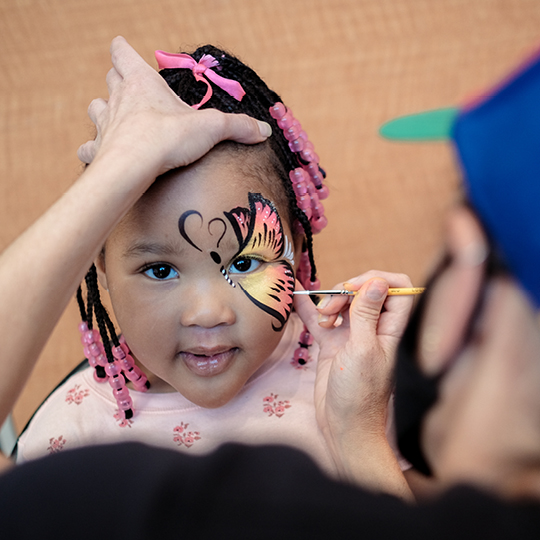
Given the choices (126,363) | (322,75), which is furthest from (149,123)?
(322,75)

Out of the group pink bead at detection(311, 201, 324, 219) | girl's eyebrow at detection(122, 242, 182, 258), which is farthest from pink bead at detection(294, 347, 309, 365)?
girl's eyebrow at detection(122, 242, 182, 258)

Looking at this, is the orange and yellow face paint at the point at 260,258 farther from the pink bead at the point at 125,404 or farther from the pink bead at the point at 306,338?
the pink bead at the point at 125,404

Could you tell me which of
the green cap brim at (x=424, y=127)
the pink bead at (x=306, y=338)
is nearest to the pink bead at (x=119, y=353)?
the pink bead at (x=306, y=338)

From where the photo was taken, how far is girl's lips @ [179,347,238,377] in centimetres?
85

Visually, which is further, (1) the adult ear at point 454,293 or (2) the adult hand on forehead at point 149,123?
(2) the adult hand on forehead at point 149,123

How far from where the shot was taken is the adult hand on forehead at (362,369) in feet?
2.61

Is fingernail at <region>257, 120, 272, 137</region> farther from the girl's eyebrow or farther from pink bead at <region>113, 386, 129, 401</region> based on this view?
pink bead at <region>113, 386, 129, 401</region>

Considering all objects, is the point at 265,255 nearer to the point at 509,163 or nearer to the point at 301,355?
the point at 301,355

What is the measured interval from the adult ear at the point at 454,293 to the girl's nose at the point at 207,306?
1.33 ft

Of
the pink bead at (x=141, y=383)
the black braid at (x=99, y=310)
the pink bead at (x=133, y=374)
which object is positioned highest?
the black braid at (x=99, y=310)

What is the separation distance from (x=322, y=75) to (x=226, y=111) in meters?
0.78

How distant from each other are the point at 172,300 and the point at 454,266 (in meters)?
0.49

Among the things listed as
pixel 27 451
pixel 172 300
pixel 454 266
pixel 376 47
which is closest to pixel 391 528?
pixel 454 266

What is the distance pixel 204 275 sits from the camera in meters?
0.81
